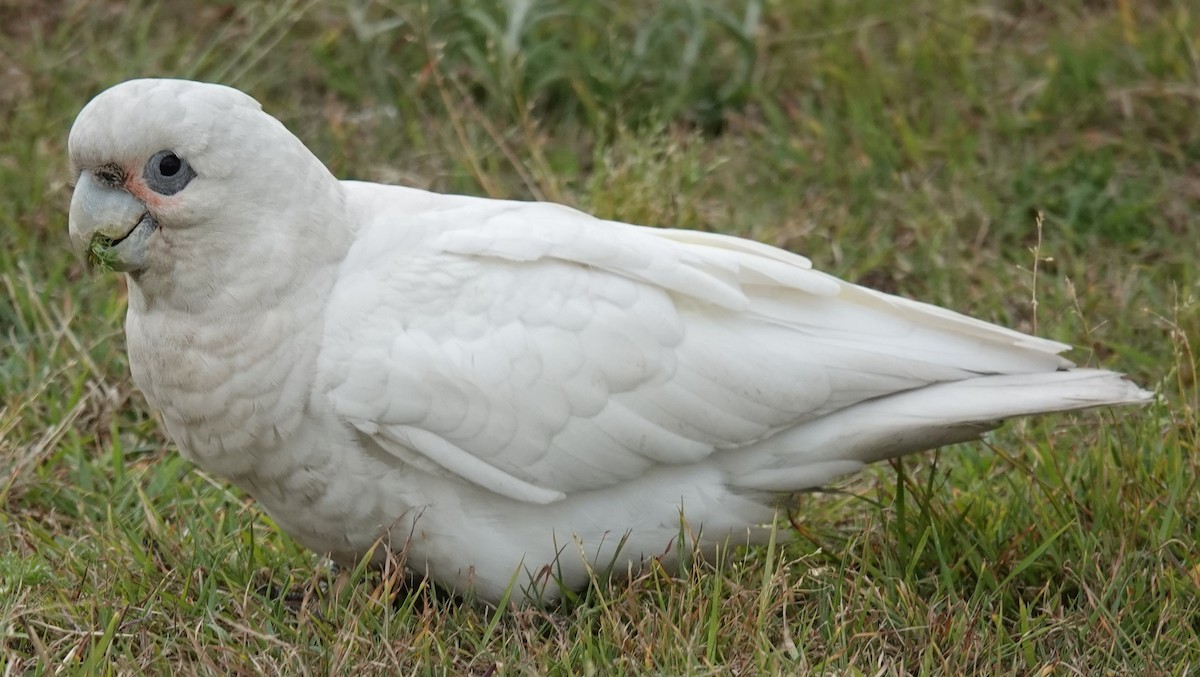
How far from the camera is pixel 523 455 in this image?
8.97 ft

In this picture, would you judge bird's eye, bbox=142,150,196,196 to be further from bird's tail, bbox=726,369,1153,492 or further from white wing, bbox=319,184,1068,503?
bird's tail, bbox=726,369,1153,492

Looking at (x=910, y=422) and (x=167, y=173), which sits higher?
(x=167, y=173)

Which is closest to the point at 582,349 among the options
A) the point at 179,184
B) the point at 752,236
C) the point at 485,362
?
the point at 485,362

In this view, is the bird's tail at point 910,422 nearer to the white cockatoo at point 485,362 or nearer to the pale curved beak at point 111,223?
the white cockatoo at point 485,362

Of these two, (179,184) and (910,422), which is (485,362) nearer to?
(179,184)

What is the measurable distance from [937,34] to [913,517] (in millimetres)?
2636

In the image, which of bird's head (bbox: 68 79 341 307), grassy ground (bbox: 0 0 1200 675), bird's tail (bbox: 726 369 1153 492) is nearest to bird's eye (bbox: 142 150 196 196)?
bird's head (bbox: 68 79 341 307)

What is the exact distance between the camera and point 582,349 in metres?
2.74

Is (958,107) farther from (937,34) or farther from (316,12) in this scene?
(316,12)

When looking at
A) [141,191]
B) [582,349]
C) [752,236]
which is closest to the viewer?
[141,191]

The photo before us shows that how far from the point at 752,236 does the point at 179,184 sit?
2084mm

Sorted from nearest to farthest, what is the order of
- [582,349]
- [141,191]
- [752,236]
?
[141,191] < [582,349] < [752,236]

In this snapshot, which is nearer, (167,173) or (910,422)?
(167,173)

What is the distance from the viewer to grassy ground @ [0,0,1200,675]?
2.72 m
